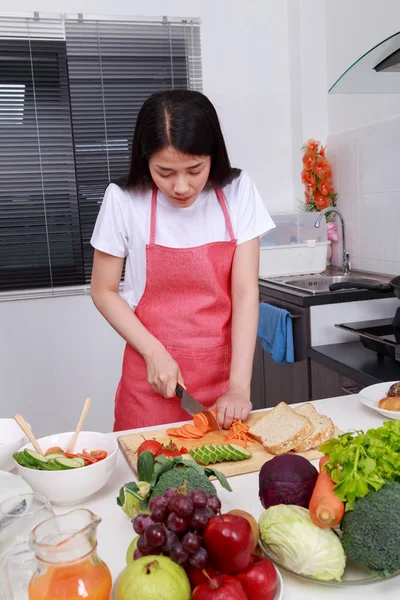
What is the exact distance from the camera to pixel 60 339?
11.0 feet

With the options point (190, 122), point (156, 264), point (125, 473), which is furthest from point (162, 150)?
point (125, 473)

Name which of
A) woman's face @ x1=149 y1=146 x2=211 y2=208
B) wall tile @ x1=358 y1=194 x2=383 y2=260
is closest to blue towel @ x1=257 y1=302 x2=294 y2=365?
wall tile @ x1=358 y1=194 x2=383 y2=260

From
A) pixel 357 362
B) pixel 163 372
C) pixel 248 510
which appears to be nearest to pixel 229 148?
pixel 357 362

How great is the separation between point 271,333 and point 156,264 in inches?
45.1

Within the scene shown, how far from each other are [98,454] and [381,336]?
1271 millimetres

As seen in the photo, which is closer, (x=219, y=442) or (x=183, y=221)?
(x=219, y=442)

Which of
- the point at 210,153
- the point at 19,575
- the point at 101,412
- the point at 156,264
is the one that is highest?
the point at 210,153

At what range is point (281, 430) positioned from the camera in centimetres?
125

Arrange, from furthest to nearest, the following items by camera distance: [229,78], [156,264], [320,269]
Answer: [229,78], [320,269], [156,264]

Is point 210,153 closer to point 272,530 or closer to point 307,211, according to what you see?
point 272,530

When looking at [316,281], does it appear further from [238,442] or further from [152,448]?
[152,448]

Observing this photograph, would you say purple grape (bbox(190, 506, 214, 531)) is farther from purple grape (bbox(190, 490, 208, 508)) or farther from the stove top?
the stove top

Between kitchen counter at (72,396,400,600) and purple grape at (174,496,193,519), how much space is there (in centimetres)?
16

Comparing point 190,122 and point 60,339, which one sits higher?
point 190,122
